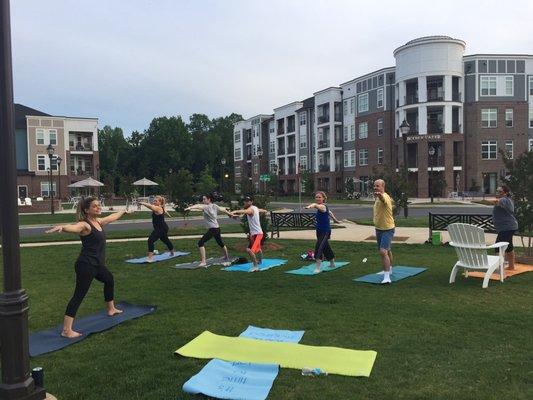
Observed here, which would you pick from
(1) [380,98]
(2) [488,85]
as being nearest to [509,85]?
(2) [488,85]

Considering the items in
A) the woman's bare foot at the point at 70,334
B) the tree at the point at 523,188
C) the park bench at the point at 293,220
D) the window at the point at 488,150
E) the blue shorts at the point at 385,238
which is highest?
the window at the point at 488,150

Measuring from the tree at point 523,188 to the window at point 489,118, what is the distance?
49206mm

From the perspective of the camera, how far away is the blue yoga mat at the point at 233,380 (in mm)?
4445

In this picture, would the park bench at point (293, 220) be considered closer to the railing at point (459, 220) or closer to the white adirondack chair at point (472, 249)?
the railing at point (459, 220)

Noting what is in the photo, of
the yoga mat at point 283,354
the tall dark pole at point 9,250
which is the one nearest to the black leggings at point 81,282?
the yoga mat at point 283,354

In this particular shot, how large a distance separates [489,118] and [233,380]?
5899 cm

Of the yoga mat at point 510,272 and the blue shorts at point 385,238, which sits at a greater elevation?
the blue shorts at point 385,238

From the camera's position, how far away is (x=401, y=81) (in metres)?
57.5

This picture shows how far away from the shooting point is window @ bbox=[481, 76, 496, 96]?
5634 centimetres

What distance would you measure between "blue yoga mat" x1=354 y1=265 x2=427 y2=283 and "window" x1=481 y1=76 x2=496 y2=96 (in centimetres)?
5208

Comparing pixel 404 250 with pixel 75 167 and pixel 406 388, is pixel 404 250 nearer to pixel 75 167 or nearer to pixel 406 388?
pixel 406 388

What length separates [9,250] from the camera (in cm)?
394

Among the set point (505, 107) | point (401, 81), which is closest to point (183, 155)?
point (401, 81)

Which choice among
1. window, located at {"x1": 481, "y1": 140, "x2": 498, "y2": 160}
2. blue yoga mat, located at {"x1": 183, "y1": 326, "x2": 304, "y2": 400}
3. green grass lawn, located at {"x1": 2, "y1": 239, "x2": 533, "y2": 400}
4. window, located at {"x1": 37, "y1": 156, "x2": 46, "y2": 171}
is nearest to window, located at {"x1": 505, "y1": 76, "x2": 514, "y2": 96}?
window, located at {"x1": 481, "y1": 140, "x2": 498, "y2": 160}
